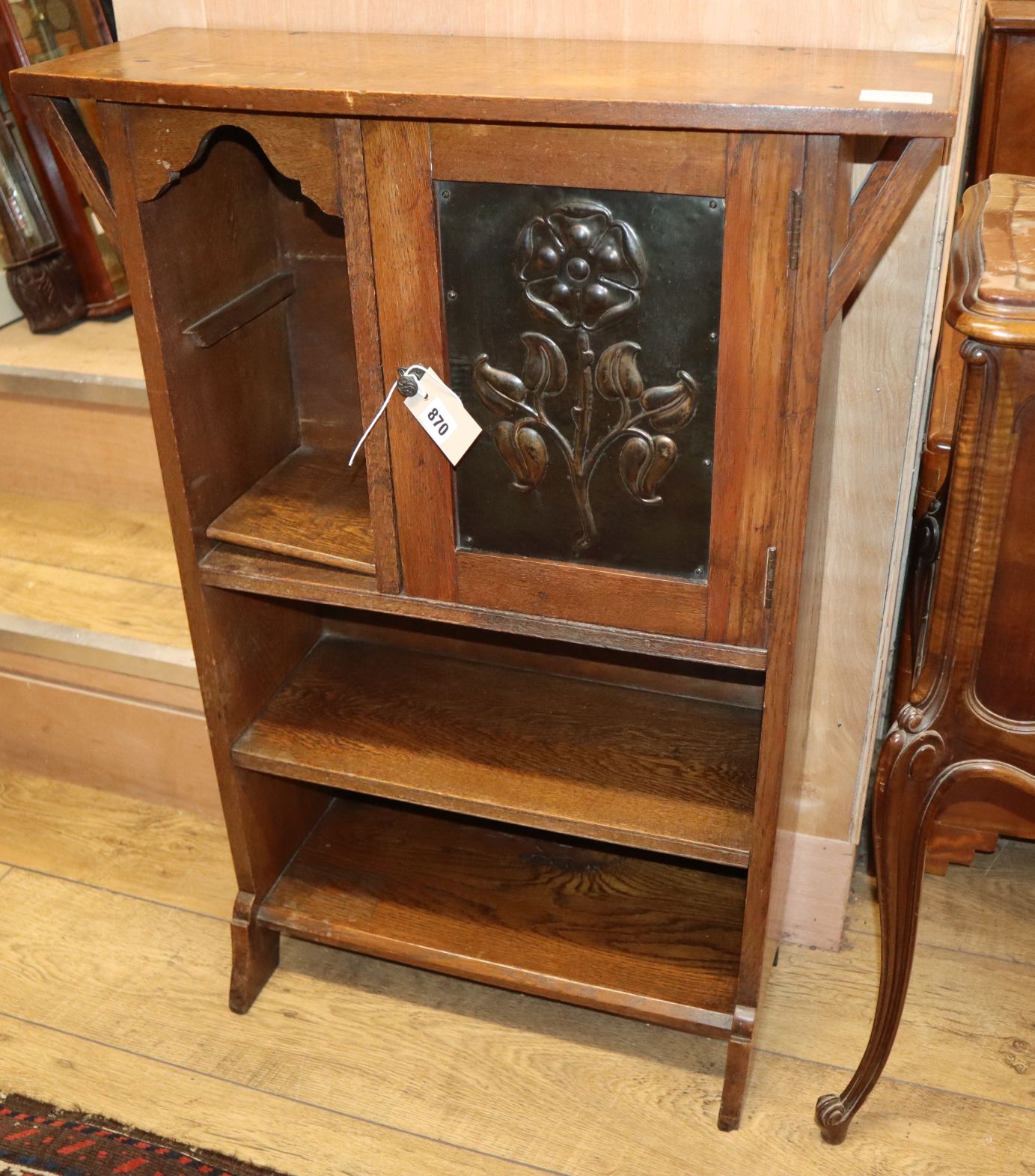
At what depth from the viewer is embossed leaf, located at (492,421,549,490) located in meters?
1.20

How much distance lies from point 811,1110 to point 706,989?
20 cm

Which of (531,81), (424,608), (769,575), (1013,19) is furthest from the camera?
(1013,19)

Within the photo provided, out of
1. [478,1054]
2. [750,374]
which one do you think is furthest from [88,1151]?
[750,374]

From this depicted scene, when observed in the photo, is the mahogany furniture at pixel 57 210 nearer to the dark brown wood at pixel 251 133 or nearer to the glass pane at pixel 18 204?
the glass pane at pixel 18 204

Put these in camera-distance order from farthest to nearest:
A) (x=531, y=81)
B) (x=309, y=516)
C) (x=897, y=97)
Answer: (x=309, y=516) → (x=531, y=81) → (x=897, y=97)

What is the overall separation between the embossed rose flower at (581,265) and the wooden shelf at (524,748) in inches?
22.5

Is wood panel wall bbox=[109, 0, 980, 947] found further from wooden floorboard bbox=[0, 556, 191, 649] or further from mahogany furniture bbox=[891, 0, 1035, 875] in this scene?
wooden floorboard bbox=[0, 556, 191, 649]

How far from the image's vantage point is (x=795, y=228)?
3.37 ft

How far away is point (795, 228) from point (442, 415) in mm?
367

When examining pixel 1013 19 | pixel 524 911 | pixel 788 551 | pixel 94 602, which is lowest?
pixel 524 911

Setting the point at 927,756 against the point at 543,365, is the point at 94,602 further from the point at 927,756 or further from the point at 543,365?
the point at 927,756

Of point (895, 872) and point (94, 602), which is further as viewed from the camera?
point (94, 602)

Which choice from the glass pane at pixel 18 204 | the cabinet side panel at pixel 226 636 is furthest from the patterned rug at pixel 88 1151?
the glass pane at pixel 18 204

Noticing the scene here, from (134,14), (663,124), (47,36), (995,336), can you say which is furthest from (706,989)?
(47,36)
